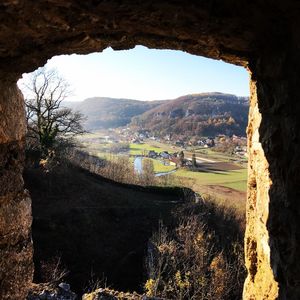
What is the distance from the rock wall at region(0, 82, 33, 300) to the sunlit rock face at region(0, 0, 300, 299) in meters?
0.01

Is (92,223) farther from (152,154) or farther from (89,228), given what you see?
(152,154)

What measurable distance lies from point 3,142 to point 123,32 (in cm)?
150

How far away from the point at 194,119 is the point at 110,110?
1740 inches

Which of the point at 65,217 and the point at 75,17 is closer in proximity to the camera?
the point at 75,17

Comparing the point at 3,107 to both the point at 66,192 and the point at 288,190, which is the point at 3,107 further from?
the point at 66,192

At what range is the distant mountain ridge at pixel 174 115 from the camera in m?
77.5

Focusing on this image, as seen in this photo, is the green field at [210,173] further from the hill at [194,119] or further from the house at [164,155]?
the hill at [194,119]

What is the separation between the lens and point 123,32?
3008 mm

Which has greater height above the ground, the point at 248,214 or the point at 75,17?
the point at 75,17

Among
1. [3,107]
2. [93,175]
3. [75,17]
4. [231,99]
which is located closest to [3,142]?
[3,107]

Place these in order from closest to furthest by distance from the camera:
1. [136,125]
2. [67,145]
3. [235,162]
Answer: [67,145], [235,162], [136,125]

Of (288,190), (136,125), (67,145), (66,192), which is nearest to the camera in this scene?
(288,190)

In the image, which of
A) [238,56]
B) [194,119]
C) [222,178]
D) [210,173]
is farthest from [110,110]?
[238,56]

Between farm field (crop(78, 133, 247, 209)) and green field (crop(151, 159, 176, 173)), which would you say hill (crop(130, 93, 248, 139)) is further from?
green field (crop(151, 159, 176, 173))
